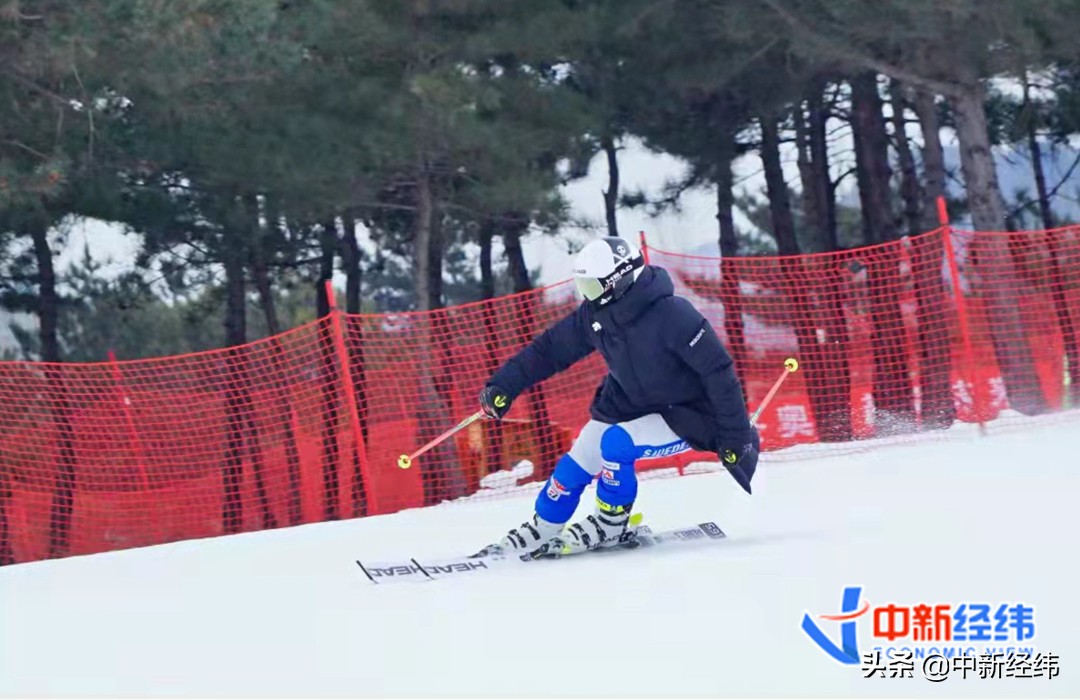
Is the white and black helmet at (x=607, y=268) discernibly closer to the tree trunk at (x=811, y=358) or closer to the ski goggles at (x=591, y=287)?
the ski goggles at (x=591, y=287)

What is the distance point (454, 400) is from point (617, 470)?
221 inches

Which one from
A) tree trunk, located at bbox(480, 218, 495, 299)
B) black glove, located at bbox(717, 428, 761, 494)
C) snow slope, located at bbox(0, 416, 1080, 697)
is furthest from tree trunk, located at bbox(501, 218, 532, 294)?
black glove, located at bbox(717, 428, 761, 494)

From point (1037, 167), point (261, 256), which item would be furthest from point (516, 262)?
point (1037, 167)

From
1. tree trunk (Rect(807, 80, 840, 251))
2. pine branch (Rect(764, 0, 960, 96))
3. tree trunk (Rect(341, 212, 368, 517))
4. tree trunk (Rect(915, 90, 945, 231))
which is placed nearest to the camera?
tree trunk (Rect(341, 212, 368, 517))

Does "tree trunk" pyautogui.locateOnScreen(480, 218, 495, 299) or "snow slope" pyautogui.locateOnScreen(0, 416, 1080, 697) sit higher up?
"tree trunk" pyautogui.locateOnScreen(480, 218, 495, 299)

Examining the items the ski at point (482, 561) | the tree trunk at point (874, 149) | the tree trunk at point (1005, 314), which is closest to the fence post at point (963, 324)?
the tree trunk at point (1005, 314)

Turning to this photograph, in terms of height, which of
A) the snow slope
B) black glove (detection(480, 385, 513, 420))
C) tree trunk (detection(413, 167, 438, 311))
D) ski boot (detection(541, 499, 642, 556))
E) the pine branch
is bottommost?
the snow slope

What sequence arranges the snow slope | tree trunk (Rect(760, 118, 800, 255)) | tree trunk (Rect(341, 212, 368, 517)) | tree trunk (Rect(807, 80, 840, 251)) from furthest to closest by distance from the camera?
tree trunk (Rect(807, 80, 840, 251))
tree trunk (Rect(760, 118, 800, 255))
tree trunk (Rect(341, 212, 368, 517))
the snow slope

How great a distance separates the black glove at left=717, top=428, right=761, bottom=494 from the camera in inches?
236

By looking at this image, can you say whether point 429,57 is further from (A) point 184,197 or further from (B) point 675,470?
(B) point 675,470

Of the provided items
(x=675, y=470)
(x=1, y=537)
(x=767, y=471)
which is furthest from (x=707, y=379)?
(x=1, y=537)

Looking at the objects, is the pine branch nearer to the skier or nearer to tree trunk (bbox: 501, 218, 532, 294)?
tree trunk (bbox: 501, 218, 532, 294)

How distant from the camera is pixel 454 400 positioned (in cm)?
1167

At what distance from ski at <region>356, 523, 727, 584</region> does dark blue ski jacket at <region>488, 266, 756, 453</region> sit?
22.3 inches
